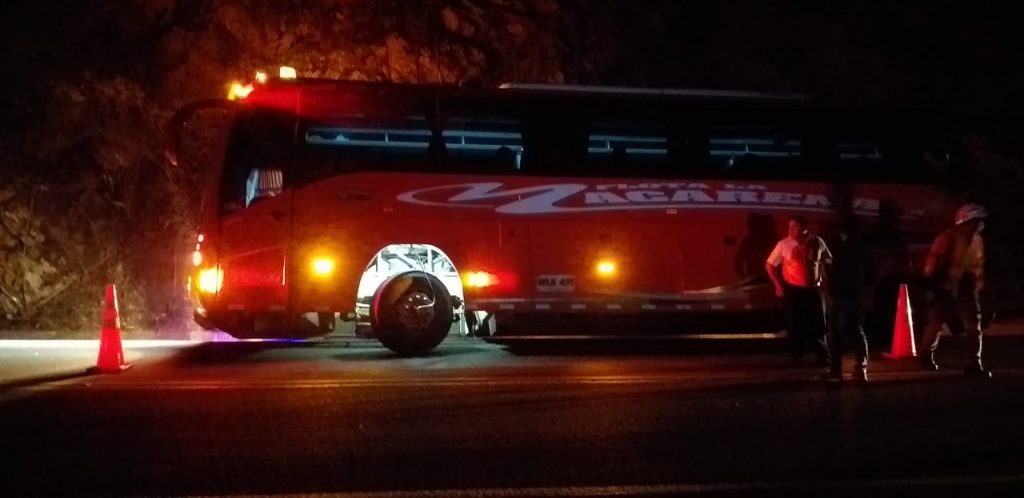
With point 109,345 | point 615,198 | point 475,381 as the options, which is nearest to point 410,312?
point 475,381

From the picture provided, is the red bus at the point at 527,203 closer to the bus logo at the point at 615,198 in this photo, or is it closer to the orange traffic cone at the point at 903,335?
the bus logo at the point at 615,198

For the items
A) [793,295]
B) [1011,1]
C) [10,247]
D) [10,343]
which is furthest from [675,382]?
[1011,1]

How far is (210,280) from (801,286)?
6.98m

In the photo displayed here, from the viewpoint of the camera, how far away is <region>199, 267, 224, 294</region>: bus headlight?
43.6 ft

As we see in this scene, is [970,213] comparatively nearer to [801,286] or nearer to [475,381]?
[801,286]

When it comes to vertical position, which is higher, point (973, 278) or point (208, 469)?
point (973, 278)

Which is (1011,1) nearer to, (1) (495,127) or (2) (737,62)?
(2) (737,62)

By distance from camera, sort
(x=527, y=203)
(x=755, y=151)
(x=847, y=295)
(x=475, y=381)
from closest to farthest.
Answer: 1. (x=847, y=295)
2. (x=475, y=381)
3. (x=527, y=203)
4. (x=755, y=151)

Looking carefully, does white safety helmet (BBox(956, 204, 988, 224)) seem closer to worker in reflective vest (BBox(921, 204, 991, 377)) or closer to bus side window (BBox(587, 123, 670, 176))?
worker in reflective vest (BBox(921, 204, 991, 377))

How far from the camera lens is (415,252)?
14289 millimetres

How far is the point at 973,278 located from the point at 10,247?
15.6m

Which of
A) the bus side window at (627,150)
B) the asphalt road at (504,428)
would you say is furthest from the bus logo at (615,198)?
the asphalt road at (504,428)

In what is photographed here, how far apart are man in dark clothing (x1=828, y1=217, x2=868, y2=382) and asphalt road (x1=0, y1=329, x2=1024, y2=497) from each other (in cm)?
30

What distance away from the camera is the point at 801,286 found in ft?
43.1
